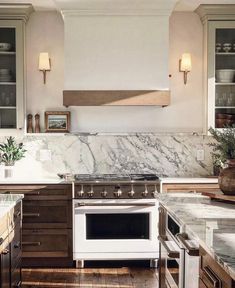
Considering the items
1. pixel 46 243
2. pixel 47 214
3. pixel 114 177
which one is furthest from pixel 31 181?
pixel 114 177

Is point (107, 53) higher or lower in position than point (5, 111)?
higher

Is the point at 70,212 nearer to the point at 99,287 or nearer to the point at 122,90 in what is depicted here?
the point at 99,287

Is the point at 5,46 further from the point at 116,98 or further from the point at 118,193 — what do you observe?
the point at 118,193

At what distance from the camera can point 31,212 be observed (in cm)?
462

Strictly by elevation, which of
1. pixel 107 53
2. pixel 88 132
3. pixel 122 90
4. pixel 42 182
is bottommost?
pixel 42 182

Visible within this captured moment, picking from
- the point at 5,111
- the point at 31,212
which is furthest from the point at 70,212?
the point at 5,111

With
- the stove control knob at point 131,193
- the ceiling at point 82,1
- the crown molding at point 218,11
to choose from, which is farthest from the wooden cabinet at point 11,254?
the crown molding at point 218,11

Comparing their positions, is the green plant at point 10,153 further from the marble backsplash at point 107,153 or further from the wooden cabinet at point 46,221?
the wooden cabinet at point 46,221

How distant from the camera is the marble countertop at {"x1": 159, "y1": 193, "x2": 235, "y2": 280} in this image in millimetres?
1696

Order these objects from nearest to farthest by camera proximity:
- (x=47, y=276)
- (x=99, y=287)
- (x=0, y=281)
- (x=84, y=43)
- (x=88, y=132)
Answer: (x=0, y=281) → (x=99, y=287) → (x=47, y=276) → (x=84, y=43) → (x=88, y=132)

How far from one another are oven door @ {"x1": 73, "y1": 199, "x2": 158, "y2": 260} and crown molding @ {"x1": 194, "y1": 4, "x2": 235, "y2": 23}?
1.97 m

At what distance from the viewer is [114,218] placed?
4.61 metres

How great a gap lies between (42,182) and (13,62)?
50.2 inches

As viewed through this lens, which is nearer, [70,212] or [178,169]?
[70,212]
